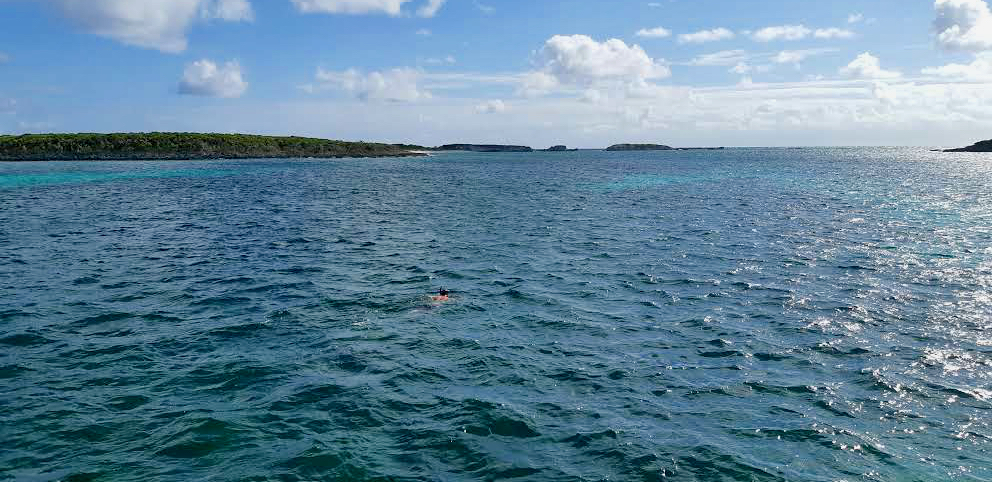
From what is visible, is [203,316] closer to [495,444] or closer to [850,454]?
[495,444]

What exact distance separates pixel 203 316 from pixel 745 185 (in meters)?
91.6

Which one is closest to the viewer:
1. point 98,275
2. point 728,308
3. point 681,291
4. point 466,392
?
point 466,392

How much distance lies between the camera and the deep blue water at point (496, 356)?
554 inches

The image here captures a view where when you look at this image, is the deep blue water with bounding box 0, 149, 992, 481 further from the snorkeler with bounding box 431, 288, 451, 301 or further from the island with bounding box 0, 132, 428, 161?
the island with bounding box 0, 132, 428, 161

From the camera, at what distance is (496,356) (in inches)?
805

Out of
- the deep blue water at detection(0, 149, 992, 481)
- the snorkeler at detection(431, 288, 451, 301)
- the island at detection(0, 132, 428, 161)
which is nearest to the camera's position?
the deep blue water at detection(0, 149, 992, 481)

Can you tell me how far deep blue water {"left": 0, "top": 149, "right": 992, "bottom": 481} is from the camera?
1407 cm

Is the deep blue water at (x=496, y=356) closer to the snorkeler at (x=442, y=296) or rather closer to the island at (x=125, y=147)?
the snorkeler at (x=442, y=296)

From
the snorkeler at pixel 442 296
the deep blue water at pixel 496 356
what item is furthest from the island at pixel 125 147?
the snorkeler at pixel 442 296

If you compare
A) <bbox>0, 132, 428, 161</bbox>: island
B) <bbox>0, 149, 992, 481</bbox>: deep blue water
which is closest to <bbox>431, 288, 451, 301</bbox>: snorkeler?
<bbox>0, 149, 992, 481</bbox>: deep blue water

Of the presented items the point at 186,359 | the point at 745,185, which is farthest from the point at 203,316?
the point at 745,185

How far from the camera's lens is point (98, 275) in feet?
101

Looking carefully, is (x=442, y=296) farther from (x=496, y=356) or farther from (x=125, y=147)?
(x=125, y=147)

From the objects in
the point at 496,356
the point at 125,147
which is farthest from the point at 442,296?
the point at 125,147
